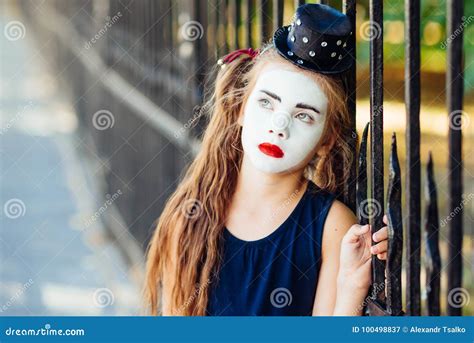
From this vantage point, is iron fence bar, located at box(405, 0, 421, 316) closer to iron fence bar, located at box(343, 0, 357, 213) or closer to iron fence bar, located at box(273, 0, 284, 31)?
iron fence bar, located at box(343, 0, 357, 213)

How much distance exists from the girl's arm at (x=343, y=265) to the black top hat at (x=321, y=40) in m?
0.34

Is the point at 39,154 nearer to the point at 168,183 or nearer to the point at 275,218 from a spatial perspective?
the point at 168,183

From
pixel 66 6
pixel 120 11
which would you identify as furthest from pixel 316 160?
pixel 66 6

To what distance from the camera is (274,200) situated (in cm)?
234

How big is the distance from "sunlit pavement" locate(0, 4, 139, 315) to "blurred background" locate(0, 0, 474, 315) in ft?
0.04

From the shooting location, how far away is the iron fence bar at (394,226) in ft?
6.48

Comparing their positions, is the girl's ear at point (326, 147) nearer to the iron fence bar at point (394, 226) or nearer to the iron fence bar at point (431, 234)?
the iron fence bar at point (394, 226)

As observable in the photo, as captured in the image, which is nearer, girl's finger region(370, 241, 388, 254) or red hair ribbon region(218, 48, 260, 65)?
girl's finger region(370, 241, 388, 254)

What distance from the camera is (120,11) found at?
5332mm

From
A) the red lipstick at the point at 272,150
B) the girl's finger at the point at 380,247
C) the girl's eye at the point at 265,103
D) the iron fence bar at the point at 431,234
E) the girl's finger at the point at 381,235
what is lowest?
the iron fence bar at the point at 431,234

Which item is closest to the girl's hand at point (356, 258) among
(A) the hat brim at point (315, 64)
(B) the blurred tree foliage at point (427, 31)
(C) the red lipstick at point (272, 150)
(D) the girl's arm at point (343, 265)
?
(D) the girl's arm at point (343, 265)

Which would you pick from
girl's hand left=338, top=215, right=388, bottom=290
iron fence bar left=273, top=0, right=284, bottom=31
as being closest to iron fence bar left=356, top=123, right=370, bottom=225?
girl's hand left=338, top=215, right=388, bottom=290

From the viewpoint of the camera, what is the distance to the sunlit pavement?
15.3ft

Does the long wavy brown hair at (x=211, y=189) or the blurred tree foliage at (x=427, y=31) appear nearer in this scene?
the long wavy brown hair at (x=211, y=189)
